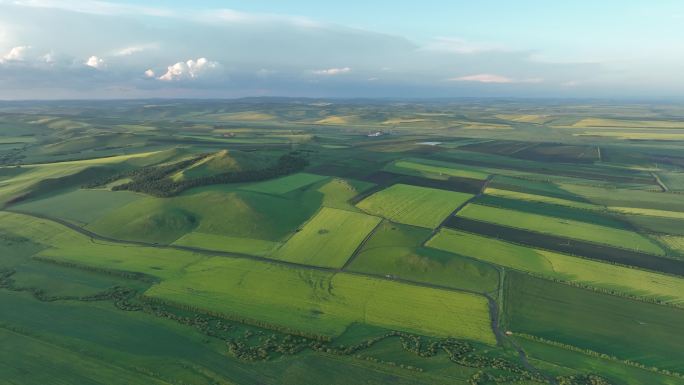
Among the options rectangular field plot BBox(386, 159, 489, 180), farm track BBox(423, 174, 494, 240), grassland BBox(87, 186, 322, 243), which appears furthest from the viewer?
rectangular field plot BBox(386, 159, 489, 180)

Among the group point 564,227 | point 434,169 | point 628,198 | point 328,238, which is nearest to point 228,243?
point 328,238

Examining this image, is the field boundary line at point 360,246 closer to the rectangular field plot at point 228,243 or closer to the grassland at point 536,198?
the rectangular field plot at point 228,243

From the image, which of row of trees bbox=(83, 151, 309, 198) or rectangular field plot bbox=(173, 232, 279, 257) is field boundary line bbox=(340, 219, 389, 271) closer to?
rectangular field plot bbox=(173, 232, 279, 257)

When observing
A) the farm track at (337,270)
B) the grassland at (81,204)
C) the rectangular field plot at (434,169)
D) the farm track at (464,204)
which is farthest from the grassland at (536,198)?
the grassland at (81,204)

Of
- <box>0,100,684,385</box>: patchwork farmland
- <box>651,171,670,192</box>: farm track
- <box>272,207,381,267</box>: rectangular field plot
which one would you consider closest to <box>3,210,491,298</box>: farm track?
<box>0,100,684,385</box>: patchwork farmland

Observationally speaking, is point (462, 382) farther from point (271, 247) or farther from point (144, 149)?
point (144, 149)

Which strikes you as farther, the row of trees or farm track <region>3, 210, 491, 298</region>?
the row of trees

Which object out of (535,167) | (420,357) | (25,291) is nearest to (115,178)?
(25,291)
